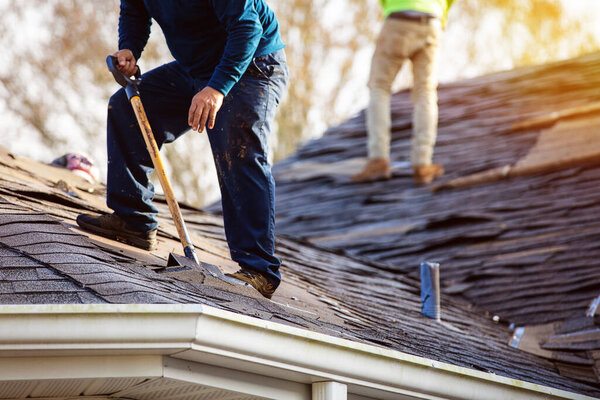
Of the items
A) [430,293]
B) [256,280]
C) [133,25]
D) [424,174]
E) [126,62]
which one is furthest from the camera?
[424,174]

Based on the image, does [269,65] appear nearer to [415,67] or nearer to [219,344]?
[219,344]

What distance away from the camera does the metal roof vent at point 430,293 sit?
5.48 m

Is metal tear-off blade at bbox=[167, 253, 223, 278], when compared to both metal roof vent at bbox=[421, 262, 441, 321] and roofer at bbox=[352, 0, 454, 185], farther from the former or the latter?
roofer at bbox=[352, 0, 454, 185]

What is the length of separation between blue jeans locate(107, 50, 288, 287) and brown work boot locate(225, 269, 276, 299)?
2 centimetres

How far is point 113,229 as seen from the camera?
3.93 metres

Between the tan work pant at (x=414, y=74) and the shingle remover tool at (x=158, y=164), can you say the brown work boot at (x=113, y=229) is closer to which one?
the shingle remover tool at (x=158, y=164)

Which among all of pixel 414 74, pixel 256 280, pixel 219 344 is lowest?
pixel 219 344

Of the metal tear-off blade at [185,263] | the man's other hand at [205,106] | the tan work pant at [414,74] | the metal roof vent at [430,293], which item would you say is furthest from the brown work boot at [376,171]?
the man's other hand at [205,106]

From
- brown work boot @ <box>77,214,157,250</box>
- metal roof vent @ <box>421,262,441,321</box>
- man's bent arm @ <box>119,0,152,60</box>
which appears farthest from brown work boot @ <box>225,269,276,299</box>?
metal roof vent @ <box>421,262,441,321</box>

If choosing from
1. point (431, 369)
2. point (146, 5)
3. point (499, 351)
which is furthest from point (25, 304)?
point (499, 351)

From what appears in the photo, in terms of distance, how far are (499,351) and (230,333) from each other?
267 cm

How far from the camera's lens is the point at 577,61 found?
37.4 feet

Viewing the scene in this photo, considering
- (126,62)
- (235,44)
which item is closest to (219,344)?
(235,44)

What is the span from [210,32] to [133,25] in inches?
17.8
